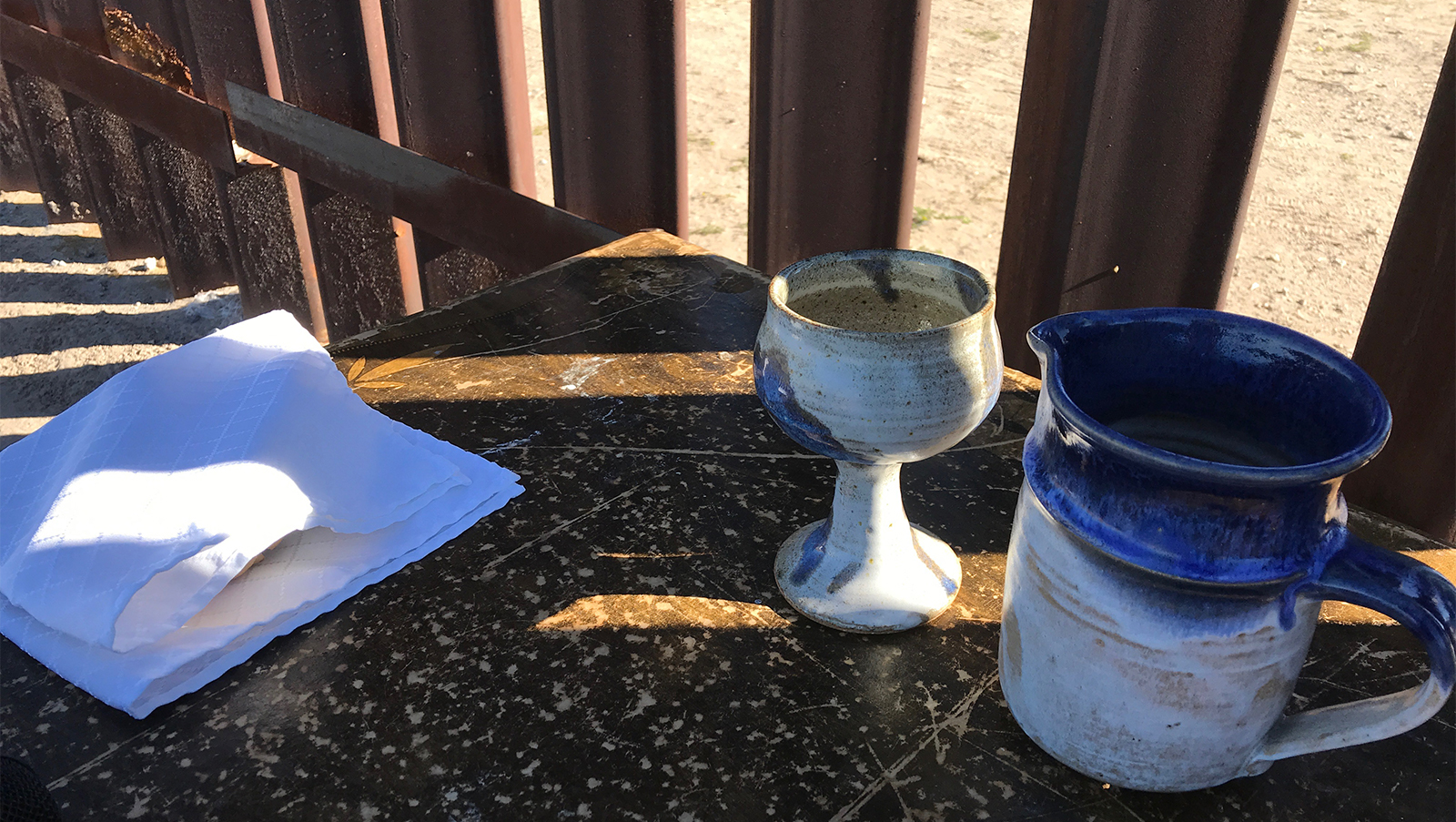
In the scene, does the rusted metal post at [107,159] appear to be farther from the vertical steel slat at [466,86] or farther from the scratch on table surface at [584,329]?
the scratch on table surface at [584,329]

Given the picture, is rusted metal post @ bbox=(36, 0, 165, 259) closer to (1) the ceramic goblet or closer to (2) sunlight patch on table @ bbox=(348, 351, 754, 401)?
(2) sunlight patch on table @ bbox=(348, 351, 754, 401)

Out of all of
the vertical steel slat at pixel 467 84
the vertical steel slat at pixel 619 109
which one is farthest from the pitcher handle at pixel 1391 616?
the vertical steel slat at pixel 467 84

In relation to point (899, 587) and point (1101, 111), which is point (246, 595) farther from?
point (1101, 111)

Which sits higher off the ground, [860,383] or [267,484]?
[860,383]

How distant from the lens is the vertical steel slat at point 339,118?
2094mm

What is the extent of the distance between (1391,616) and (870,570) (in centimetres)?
33

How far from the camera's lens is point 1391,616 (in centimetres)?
46

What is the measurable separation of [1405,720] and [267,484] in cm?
72

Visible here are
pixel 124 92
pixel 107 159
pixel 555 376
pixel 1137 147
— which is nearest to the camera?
pixel 555 376

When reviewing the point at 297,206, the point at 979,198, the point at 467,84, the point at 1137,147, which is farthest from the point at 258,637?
the point at 979,198

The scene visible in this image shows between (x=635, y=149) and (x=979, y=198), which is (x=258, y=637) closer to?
(x=635, y=149)

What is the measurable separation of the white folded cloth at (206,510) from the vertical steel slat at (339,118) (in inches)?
56.4

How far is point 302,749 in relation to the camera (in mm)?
628

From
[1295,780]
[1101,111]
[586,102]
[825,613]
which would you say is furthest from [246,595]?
[586,102]
